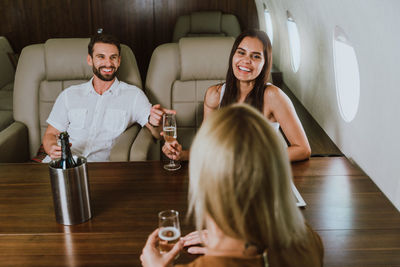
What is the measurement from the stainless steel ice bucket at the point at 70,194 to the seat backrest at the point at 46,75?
151cm

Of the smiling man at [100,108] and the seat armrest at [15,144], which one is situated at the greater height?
the smiling man at [100,108]

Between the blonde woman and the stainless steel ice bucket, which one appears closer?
the blonde woman

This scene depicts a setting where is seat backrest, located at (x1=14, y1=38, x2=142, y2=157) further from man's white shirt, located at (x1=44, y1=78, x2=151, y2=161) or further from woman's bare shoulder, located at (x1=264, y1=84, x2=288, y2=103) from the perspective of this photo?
woman's bare shoulder, located at (x1=264, y1=84, x2=288, y2=103)

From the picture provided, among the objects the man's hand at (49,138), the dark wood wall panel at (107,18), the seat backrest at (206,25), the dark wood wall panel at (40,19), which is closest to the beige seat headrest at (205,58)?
the man's hand at (49,138)

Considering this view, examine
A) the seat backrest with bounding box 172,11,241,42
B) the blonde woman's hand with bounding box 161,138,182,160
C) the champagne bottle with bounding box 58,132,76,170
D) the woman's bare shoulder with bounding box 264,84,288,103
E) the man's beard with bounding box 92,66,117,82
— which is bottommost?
the blonde woman's hand with bounding box 161,138,182,160

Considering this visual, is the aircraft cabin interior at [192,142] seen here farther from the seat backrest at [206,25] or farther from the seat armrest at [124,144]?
the seat backrest at [206,25]

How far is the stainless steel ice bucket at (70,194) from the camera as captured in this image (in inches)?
53.7

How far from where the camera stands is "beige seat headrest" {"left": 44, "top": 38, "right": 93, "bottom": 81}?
278cm

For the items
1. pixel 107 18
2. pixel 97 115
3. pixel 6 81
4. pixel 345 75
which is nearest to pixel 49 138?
pixel 97 115

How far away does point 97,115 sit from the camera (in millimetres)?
2650

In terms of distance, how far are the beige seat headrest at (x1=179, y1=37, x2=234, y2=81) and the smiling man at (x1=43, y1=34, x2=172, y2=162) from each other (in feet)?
1.34

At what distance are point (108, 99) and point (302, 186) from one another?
5.16ft

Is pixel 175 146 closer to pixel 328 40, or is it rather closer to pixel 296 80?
pixel 328 40

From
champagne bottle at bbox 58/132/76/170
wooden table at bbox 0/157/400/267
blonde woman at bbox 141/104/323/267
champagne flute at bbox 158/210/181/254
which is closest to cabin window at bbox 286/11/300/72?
wooden table at bbox 0/157/400/267
